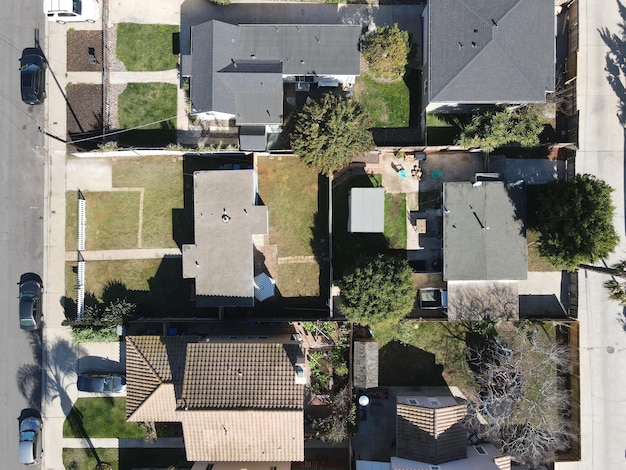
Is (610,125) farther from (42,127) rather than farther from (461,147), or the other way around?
(42,127)

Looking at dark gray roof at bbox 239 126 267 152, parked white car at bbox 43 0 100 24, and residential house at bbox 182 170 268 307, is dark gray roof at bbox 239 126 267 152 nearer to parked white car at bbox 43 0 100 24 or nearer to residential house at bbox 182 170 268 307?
residential house at bbox 182 170 268 307

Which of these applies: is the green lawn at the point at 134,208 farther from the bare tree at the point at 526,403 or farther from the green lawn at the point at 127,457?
the bare tree at the point at 526,403

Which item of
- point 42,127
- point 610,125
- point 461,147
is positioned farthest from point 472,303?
point 42,127

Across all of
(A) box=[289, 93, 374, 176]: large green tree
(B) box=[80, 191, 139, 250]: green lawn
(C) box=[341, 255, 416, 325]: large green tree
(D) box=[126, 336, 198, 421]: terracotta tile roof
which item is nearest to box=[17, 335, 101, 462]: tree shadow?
(D) box=[126, 336, 198, 421]: terracotta tile roof

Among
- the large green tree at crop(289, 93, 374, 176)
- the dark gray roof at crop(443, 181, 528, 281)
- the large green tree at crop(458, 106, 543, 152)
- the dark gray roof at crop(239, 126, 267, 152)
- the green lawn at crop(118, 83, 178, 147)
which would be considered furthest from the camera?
the green lawn at crop(118, 83, 178, 147)

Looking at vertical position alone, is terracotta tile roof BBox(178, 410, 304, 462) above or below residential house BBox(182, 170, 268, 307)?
below

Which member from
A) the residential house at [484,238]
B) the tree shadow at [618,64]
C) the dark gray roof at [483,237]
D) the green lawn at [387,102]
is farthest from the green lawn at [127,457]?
the tree shadow at [618,64]
